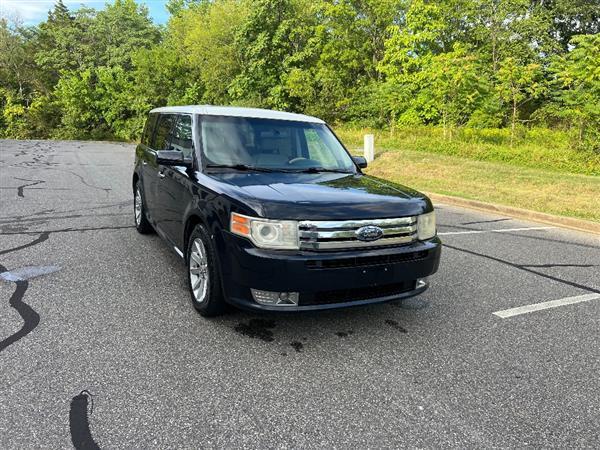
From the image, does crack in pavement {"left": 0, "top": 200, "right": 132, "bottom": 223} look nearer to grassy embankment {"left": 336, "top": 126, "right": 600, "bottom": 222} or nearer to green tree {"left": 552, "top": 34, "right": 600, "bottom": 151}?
grassy embankment {"left": 336, "top": 126, "right": 600, "bottom": 222}

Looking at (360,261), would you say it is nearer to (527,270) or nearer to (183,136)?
(183,136)

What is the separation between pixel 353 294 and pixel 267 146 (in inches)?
71.0

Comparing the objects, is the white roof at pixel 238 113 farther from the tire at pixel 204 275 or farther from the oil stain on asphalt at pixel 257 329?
the oil stain on asphalt at pixel 257 329

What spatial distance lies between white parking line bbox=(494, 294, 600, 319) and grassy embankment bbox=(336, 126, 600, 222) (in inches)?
182

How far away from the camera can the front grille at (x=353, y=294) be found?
3.28 m

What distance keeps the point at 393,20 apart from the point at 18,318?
34529 mm

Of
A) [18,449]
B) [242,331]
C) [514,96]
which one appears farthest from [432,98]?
A: [18,449]

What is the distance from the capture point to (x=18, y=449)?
2.26m

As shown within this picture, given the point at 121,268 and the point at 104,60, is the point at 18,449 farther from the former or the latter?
the point at 104,60

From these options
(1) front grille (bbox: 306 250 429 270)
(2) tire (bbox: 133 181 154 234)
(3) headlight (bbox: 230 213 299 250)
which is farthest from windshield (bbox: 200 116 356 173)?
(2) tire (bbox: 133 181 154 234)

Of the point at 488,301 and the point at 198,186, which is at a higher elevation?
the point at 198,186

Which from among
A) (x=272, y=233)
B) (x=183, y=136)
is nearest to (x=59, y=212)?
(x=183, y=136)

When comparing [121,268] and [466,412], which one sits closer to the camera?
[466,412]

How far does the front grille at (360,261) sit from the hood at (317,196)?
30 centimetres
